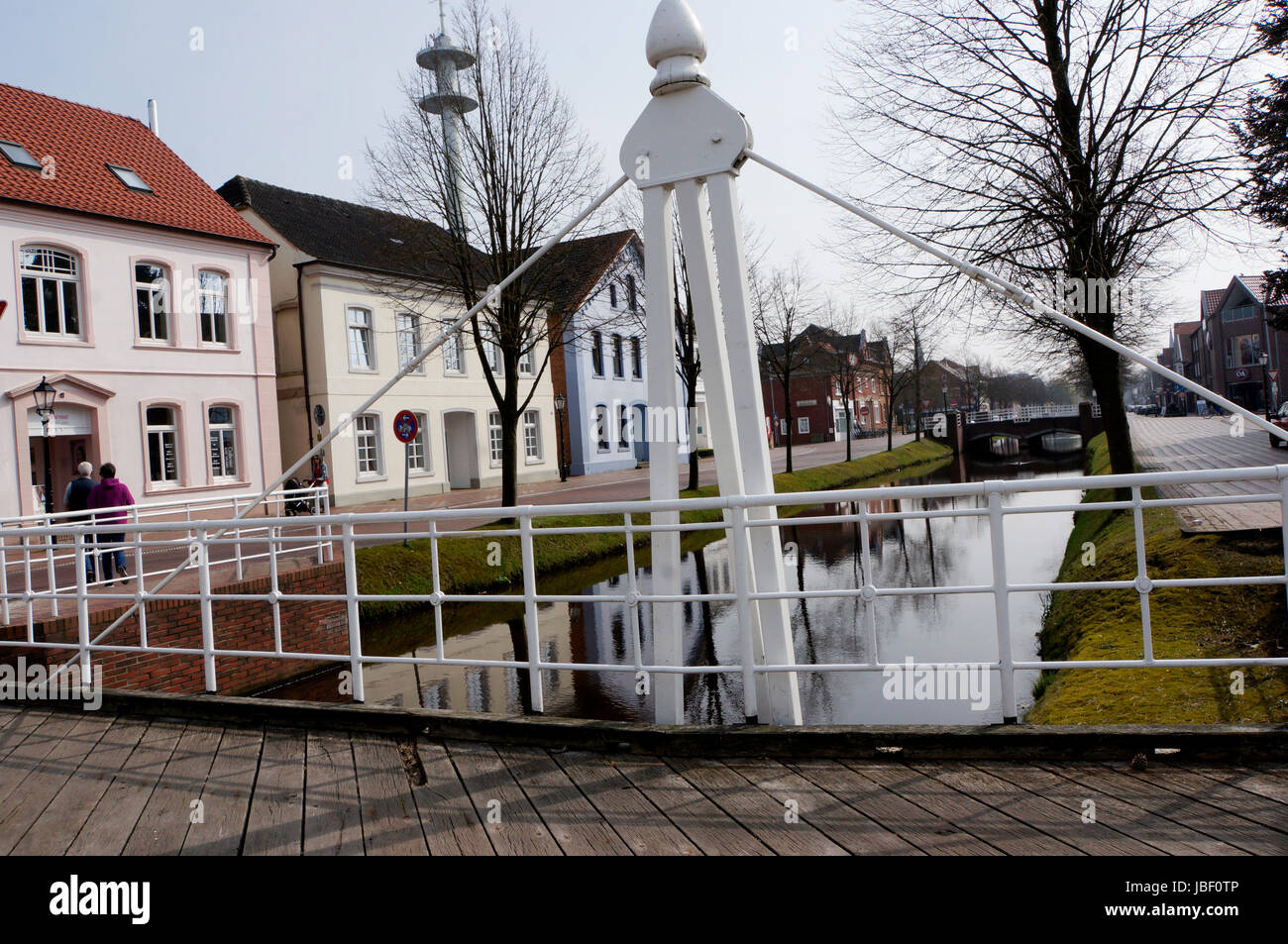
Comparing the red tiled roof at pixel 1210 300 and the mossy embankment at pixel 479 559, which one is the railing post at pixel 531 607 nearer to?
the mossy embankment at pixel 479 559

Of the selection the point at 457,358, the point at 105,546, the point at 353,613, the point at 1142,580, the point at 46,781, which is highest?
the point at 457,358

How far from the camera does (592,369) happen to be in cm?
3922

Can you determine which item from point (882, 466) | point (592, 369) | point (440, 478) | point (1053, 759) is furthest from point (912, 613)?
point (882, 466)

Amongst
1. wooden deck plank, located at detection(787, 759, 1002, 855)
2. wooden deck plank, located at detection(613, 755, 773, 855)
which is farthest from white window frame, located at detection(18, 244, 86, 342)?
wooden deck plank, located at detection(787, 759, 1002, 855)

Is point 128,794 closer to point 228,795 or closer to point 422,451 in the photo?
point 228,795

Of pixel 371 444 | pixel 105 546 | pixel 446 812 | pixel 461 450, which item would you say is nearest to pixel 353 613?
pixel 446 812

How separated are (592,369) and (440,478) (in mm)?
11655

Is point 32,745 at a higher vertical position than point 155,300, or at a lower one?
lower

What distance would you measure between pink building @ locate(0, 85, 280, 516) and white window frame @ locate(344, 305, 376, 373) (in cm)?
331

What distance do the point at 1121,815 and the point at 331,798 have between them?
2.97 meters

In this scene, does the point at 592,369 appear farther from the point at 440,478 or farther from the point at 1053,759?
the point at 1053,759

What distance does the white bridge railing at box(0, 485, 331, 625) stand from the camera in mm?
6273

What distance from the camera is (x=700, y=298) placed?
194 inches

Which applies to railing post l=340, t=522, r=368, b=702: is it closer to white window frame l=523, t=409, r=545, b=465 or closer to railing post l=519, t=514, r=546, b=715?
railing post l=519, t=514, r=546, b=715
